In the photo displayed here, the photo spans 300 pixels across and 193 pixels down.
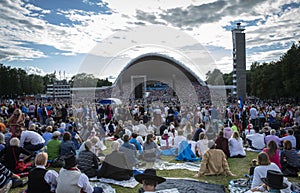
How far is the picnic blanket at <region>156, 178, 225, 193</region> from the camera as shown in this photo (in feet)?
16.6

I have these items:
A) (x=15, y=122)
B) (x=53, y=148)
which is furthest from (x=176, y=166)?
(x=15, y=122)

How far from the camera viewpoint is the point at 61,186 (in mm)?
3660

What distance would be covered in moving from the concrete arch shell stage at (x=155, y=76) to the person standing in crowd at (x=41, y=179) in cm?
1521

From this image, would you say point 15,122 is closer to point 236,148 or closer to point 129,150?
point 129,150

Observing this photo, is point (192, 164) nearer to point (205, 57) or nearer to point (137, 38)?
point (205, 57)

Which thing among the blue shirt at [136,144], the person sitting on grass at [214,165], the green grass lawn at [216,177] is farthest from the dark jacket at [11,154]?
the person sitting on grass at [214,165]

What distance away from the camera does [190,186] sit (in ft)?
17.2

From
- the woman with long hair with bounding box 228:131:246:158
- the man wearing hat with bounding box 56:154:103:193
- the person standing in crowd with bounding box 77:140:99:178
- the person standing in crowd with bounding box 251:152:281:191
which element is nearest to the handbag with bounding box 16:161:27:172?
the person standing in crowd with bounding box 77:140:99:178

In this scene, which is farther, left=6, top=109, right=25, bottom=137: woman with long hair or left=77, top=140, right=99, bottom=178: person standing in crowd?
left=6, top=109, right=25, bottom=137: woman with long hair

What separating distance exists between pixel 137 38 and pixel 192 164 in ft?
12.6

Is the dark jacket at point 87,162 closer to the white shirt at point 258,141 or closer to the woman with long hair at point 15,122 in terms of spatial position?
the woman with long hair at point 15,122

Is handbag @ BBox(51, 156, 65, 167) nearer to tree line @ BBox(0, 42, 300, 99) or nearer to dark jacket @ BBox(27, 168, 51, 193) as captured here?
dark jacket @ BBox(27, 168, 51, 193)

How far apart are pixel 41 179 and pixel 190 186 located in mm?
2905

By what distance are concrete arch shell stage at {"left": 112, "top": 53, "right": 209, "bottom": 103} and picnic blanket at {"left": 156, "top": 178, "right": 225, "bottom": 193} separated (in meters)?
14.0
